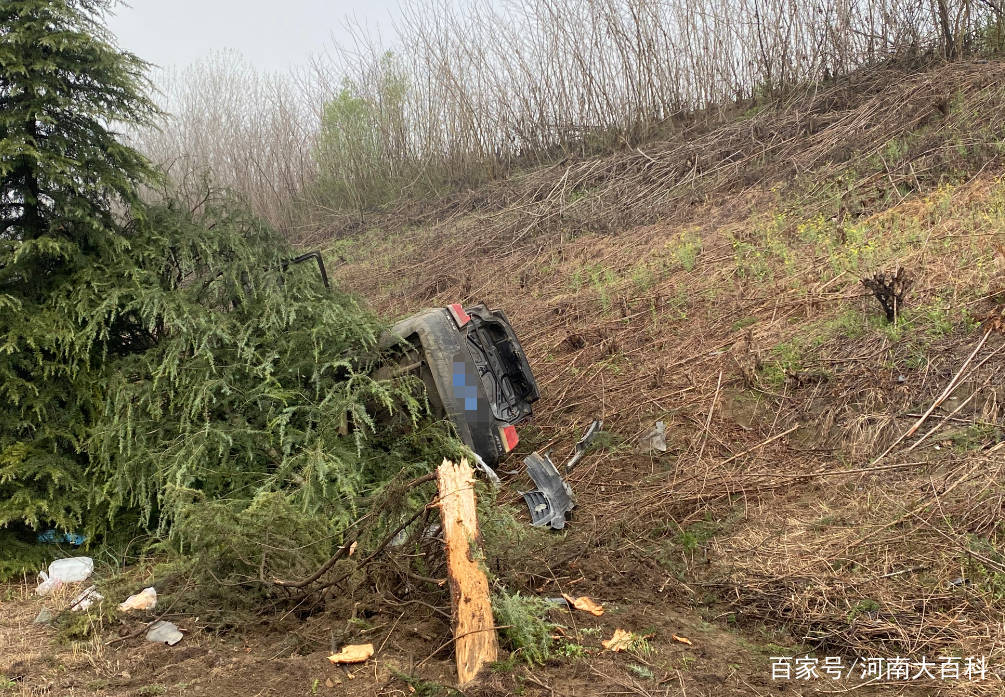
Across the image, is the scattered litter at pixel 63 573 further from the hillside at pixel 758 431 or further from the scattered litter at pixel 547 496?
the scattered litter at pixel 547 496

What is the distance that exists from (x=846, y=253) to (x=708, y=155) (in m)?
4.73

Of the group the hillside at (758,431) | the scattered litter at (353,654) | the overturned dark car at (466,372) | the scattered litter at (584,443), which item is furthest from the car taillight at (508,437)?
the scattered litter at (353,654)

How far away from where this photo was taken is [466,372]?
17.9 feet

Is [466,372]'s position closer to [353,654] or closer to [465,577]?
[465,577]

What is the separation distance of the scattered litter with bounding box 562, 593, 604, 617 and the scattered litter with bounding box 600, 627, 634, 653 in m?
0.24

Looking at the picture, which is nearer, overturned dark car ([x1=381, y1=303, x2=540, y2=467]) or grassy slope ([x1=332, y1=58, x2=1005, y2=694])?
grassy slope ([x1=332, y1=58, x2=1005, y2=694])

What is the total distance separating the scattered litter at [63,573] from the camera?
184 inches

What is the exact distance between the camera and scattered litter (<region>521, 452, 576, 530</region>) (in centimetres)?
512

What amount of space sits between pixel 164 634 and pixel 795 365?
4654 millimetres

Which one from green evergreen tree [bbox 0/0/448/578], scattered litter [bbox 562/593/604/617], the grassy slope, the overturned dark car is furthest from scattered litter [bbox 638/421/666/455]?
scattered litter [bbox 562/593/604/617]

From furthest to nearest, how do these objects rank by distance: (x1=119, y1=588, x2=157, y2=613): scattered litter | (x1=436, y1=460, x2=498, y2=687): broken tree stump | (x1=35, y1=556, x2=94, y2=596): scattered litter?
(x1=35, y1=556, x2=94, y2=596): scattered litter
(x1=119, y1=588, x2=157, y2=613): scattered litter
(x1=436, y1=460, x2=498, y2=687): broken tree stump

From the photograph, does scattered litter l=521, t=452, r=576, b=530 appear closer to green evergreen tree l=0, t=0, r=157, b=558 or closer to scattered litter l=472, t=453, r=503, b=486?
scattered litter l=472, t=453, r=503, b=486

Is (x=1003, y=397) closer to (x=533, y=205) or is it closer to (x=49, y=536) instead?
(x=49, y=536)

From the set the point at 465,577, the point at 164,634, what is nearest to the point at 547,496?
the point at 465,577
